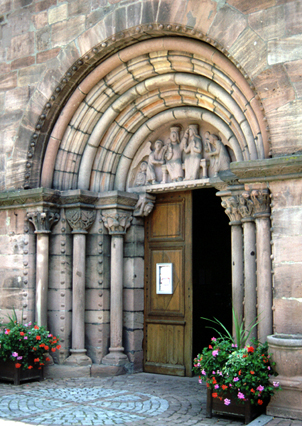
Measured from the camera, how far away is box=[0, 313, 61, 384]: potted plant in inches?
252

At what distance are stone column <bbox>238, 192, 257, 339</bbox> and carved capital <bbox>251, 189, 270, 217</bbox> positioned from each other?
16cm

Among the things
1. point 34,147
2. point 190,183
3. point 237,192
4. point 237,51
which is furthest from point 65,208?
point 237,51

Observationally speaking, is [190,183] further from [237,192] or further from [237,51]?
[237,51]

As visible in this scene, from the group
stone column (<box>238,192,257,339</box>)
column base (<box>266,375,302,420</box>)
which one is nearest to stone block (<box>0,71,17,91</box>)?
stone column (<box>238,192,257,339</box>)

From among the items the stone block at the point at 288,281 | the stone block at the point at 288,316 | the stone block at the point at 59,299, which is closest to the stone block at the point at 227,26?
the stone block at the point at 288,281

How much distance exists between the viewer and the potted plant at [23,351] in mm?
6402

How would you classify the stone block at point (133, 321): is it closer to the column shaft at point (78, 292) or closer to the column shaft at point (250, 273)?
the column shaft at point (78, 292)

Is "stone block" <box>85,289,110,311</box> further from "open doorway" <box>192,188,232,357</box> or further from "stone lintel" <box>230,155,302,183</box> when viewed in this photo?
"stone lintel" <box>230,155,302,183</box>

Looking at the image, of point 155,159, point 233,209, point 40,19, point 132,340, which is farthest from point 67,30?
point 132,340

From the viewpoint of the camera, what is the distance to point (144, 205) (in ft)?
23.9

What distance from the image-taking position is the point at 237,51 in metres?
5.65

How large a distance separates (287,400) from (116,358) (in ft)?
9.06

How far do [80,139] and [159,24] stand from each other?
1.91 metres

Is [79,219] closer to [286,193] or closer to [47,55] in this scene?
[47,55]
